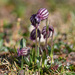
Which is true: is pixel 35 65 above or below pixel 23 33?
below

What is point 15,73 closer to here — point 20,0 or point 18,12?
point 18,12

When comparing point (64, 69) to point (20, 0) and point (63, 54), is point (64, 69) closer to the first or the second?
point (63, 54)

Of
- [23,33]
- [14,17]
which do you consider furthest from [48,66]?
[14,17]

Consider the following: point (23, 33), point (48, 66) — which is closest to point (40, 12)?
point (48, 66)

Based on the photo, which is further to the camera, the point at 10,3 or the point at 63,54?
the point at 10,3

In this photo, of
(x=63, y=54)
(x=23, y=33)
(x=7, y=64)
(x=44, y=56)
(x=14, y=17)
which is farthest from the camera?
(x=14, y=17)

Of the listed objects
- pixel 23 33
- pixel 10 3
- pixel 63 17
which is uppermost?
pixel 10 3

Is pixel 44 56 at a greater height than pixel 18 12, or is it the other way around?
pixel 18 12

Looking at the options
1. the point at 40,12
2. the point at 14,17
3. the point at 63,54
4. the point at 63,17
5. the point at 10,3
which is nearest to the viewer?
the point at 40,12

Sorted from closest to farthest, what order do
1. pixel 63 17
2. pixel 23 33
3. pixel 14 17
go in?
pixel 23 33, pixel 63 17, pixel 14 17
